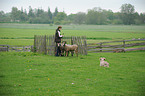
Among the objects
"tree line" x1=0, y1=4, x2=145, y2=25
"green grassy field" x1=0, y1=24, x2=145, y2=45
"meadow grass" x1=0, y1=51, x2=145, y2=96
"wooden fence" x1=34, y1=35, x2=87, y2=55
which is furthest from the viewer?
"tree line" x1=0, y1=4, x2=145, y2=25

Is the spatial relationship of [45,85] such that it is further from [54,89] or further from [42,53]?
[42,53]

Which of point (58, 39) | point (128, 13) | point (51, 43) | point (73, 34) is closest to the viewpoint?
point (58, 39)

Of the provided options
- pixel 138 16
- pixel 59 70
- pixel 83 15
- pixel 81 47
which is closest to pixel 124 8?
pixel 138 16

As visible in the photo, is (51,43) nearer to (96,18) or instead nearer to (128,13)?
(128,13)

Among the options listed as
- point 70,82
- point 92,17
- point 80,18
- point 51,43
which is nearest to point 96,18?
point 92,17

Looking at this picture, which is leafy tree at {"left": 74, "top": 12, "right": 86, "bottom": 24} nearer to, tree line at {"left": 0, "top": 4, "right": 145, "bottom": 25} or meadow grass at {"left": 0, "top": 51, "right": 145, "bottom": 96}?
tree line at {"left": 0, "top": 4, "right": 145, "bottom": 25}

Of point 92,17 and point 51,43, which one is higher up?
point 92,17

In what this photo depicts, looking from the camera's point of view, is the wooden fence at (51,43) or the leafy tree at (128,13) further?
Answer: the leafy tree at (128,13)

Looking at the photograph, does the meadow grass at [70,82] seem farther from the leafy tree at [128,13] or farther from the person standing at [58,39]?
the leafy tree at [128,13]

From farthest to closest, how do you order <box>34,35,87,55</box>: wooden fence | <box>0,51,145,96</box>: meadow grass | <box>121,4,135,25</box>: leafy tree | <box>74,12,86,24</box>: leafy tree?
<box>74,12,86,24</box>: leafy tree, <box>121,4,135,25</box>: leafy tree, <box>34,35,87,55</box>: wooden fence, <box>0,51,145,96</box>: meadow grass

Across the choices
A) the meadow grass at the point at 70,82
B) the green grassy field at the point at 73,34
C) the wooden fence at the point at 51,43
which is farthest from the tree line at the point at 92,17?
the meadow grass at the point at 70,82

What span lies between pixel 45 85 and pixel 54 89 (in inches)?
27.5

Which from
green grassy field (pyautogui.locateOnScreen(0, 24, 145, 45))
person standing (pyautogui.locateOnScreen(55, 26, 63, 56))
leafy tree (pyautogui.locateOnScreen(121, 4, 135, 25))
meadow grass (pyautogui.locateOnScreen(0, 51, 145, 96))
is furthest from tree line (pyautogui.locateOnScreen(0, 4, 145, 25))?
meadow grass (pyautogui.locateOnScreen(0, 51, 145, 96))

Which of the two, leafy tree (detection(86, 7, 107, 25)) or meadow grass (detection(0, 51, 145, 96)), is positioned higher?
leafy tree (detection(86, 7, 107, 25))
